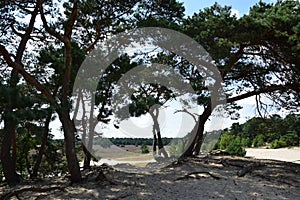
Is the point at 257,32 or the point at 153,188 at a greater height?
the point at 257,32

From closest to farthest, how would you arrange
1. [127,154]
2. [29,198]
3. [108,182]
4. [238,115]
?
[29,198], [108,182], [127,154], [238,115]

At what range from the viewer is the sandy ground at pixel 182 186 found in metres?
4.07

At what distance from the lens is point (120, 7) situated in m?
5.81

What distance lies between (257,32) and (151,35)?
2.12m

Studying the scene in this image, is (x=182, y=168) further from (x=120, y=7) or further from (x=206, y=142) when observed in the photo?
(x=206, y=142)

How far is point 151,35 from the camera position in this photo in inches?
237

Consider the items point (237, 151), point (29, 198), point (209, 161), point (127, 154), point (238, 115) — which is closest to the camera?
point (29, 198)

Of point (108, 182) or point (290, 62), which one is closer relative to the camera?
point (108, 182)

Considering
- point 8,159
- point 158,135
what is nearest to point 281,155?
point 158,135

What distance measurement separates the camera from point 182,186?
454 centimetres

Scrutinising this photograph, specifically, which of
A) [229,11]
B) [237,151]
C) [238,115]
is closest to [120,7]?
[229,11]

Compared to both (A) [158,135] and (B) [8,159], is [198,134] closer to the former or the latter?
(A) [158,135]

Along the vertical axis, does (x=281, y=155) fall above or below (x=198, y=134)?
below

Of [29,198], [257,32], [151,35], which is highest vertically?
[151,35]
